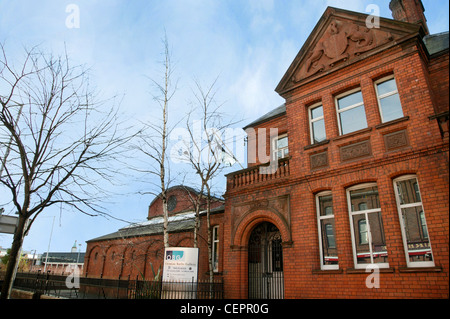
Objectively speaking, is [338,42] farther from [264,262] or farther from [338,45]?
[264,262]

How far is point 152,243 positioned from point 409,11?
1882cm

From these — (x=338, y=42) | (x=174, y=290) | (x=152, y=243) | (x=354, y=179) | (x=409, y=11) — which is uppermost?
(x=409, y=11)

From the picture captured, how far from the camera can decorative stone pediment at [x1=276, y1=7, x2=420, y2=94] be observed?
10192mm

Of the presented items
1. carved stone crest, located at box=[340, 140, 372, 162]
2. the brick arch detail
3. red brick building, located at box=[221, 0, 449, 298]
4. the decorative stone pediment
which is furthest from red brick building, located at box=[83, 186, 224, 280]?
the decorative stone pediment

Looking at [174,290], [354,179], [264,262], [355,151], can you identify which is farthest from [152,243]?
[355,151]

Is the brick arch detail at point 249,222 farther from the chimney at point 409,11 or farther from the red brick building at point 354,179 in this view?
A: the chimney at point 409,11

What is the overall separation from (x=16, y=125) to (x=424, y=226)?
1115cm

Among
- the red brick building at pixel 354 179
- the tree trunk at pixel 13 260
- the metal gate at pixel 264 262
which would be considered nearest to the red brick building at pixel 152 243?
the metal gate at pixel 264 262

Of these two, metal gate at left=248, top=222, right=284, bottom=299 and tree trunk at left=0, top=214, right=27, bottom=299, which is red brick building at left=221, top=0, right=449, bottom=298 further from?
tree trunk at left=0, top=214, right=27, bottom=299

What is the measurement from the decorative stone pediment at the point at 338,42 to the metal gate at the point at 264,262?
6.04m

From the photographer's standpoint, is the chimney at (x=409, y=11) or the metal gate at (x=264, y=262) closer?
the metal gate at (x=264, y=262)

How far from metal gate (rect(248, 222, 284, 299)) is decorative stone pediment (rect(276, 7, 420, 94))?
604cm

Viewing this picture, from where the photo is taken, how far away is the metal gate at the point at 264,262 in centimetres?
1141

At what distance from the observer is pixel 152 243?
19578mm
